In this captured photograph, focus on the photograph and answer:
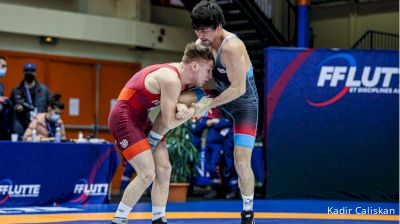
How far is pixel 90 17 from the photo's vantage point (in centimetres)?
1334

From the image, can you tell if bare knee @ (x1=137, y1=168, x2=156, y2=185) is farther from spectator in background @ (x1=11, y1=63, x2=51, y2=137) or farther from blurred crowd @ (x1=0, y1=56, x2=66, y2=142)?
spectator in background @ (x1=11, y1=63, x2=51, y2=137)

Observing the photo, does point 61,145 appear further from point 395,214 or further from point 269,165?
point 395,214

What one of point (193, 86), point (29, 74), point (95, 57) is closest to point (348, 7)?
point (95, 57)

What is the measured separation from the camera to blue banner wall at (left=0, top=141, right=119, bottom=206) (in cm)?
855

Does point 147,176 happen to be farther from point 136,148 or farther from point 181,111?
point 181,111

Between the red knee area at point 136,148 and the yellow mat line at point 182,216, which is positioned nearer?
the red knee area at point 136,148

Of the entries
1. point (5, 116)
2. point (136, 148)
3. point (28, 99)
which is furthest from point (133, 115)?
point (28, 99)

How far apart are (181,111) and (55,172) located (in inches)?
152

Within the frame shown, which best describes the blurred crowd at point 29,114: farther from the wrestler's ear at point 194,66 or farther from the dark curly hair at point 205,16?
the wrestler's ear at point 194,66

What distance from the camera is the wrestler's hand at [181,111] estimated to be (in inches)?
215

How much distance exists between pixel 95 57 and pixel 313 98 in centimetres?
499

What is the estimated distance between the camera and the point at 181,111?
215 inches

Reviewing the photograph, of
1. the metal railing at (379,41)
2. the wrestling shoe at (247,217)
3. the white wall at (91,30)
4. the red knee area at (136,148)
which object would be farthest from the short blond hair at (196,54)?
the metal railing at (379,41)

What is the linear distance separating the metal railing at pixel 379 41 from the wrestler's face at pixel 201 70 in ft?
37.2
